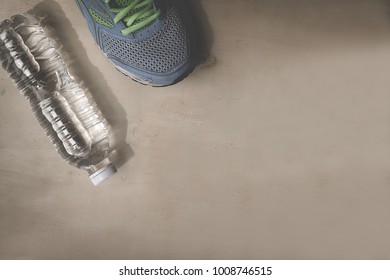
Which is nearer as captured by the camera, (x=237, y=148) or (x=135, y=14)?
(x=135, y=14)

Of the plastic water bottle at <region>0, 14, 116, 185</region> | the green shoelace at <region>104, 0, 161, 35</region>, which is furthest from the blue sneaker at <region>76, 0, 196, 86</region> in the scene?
the plastic water bottle at <region>0, 14, 116, 185</region>

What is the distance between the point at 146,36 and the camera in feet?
3.34

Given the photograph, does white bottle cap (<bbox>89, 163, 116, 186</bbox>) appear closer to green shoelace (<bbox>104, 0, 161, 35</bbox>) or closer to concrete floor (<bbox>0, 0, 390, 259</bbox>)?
concrete floor (<bbox>0, 0, 390, 259</bbox>)

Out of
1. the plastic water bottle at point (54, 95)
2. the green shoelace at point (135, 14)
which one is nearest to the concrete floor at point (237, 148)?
the plastic water bottle at point (54, 95)

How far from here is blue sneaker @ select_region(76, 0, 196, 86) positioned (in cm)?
A: 101

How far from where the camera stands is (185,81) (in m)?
1.11

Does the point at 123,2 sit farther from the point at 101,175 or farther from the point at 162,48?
the point at 101,175

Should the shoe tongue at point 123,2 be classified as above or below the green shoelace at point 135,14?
above

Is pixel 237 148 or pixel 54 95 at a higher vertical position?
pixel 54 95

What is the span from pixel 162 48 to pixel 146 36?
0.05m

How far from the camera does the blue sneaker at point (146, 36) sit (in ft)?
3.32

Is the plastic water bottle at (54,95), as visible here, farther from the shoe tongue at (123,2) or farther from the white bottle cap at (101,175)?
the shoe tongue at (123,2)

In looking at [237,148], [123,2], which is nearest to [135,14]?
[123,2]
